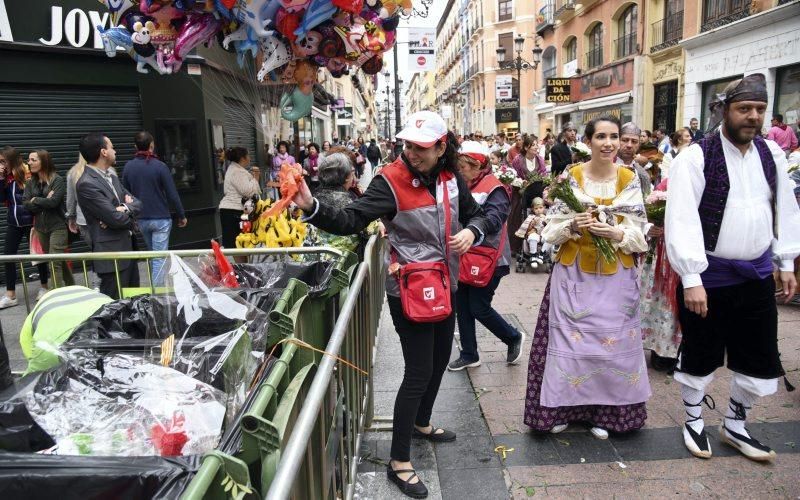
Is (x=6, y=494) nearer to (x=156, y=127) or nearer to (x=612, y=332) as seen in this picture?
(x=612, y=332)

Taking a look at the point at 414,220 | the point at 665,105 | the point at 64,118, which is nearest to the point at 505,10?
the point at 665,105

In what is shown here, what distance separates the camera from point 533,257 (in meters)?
7.97

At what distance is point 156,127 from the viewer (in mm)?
8883

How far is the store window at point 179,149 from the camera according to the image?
898 centimetres

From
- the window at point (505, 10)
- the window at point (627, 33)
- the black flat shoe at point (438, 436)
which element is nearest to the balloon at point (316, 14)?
the black flat shoe at point (438, 436)

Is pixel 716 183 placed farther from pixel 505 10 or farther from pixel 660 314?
pixel 505 10

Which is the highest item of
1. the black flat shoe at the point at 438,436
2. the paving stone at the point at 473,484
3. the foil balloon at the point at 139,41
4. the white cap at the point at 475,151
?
the foil balloon at the point at 139,41

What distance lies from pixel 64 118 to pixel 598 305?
8.16m

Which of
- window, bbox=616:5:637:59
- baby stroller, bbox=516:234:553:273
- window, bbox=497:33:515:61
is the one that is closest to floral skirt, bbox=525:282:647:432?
baby stroller, bbox=516:234:553:273

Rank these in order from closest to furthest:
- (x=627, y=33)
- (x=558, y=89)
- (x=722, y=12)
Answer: (x=722, y=12), (x=627, y=33), (x=558, y=89)

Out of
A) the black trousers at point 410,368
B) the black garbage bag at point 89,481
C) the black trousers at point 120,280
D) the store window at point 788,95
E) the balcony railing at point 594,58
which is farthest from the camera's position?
the balcony railing at point 594,58

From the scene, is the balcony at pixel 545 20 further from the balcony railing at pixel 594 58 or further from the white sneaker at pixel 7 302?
the white sneaker at pixel 7 302

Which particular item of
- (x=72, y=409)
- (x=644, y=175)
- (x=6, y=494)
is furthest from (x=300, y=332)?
(x=644, y=175)

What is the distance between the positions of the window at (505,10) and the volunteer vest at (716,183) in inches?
1907
